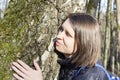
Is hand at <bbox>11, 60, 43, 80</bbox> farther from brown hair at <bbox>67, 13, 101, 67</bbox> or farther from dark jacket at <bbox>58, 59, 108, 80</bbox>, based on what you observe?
brown hair at <bbox>67, 13, 101, 67</bbox>

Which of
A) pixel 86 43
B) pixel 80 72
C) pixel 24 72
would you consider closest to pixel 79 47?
pixel 86 43

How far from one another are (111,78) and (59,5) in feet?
2.65

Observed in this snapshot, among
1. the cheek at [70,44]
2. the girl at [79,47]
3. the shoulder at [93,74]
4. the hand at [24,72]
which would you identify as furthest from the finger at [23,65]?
the shoulder at [93,74]

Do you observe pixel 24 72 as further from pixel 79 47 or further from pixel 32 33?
pixel 79 47

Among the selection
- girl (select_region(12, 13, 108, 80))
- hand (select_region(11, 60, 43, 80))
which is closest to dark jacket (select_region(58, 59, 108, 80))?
girl (select_region(12, 13, 108, 80))

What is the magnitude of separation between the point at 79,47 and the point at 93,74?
23 centimetres

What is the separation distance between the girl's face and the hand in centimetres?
26

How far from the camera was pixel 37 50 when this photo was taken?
2.63 metres

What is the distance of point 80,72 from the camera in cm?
223

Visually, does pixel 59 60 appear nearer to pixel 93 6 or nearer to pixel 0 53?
pixel 0 53

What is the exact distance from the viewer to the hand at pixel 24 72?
2.47m

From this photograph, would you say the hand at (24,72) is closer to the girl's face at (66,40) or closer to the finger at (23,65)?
the finger at (23,65)

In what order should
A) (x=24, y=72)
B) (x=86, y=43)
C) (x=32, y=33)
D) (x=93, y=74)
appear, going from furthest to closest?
(x=32, y=33), (x=24, y=72), (x=86, y=43), (x=93, y=74)

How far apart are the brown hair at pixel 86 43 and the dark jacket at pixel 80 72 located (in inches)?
2.0
